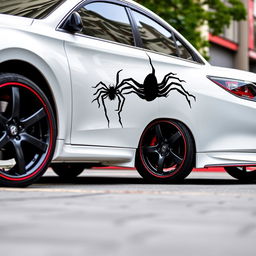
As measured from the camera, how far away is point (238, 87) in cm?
625

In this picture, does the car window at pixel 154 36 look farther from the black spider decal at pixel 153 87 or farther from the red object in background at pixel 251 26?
the red object in background at pixel 251 26

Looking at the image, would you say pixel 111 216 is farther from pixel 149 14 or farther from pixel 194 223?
pixel 149 14

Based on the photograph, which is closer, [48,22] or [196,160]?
[48,22]

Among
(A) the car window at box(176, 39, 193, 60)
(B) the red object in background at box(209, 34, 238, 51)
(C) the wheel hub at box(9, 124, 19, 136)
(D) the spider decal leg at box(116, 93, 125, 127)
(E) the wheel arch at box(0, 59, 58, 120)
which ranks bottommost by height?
(C) the wheel hub at box(9, 124, 19, 136)

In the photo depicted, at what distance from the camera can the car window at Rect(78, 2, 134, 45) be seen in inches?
217

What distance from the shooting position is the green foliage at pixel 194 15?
2030 centimetres

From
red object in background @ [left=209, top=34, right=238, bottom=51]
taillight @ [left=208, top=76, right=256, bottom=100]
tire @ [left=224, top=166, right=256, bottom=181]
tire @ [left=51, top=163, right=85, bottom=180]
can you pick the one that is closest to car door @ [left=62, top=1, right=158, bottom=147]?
taillight @ [left=208, top=76, right=256, bottom=100]

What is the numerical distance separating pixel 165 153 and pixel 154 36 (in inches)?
43.6

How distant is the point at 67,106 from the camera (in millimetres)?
5031

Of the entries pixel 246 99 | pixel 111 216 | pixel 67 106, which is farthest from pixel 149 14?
pixel 111 216

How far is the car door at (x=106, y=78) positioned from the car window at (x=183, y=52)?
650 mm

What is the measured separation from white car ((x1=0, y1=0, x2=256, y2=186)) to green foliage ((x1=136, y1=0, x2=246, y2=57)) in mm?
13835

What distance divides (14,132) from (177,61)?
6.47ft

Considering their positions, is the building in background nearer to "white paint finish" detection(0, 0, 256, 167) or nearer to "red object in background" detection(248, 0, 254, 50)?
"red object in background" detection(248, 0, 254, 50)
